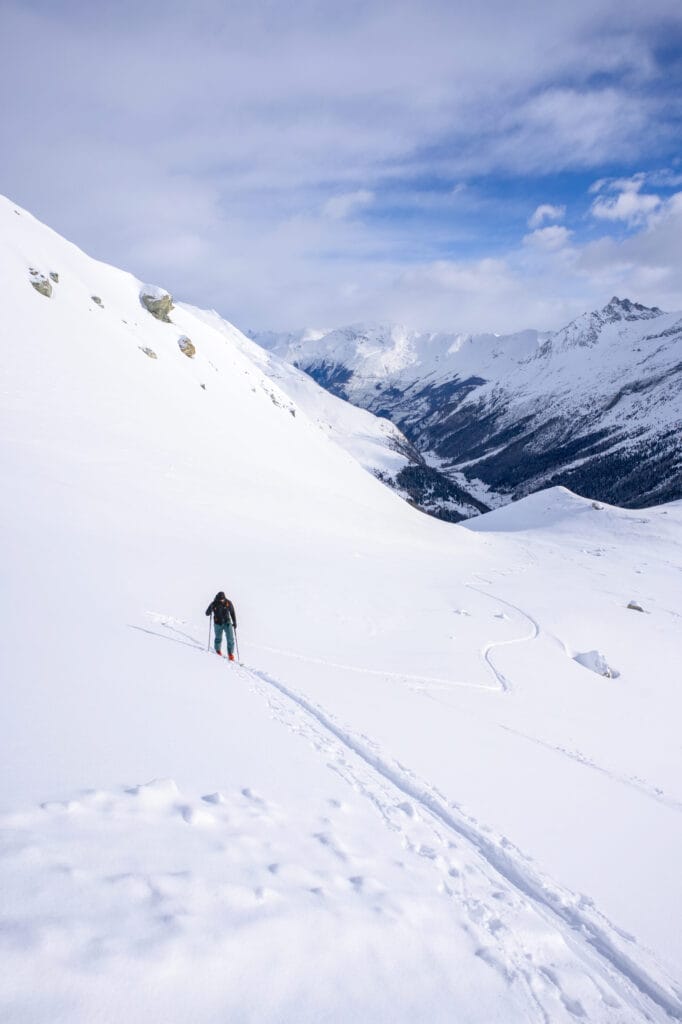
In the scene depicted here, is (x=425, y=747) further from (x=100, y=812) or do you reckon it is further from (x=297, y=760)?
(x=100, y=812)

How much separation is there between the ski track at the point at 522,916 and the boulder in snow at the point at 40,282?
196ft

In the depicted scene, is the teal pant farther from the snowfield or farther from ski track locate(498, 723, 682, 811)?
ski track locate(498, 723, 682, 811)

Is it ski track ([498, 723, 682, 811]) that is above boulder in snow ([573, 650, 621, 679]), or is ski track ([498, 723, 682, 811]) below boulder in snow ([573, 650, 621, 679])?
below

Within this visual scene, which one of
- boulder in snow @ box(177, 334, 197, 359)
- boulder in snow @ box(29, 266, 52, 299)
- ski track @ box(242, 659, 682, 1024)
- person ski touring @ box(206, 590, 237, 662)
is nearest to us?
ski track @ box(242, 659, 682, 1024)

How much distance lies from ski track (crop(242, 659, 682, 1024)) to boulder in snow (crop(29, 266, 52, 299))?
59.7 meters

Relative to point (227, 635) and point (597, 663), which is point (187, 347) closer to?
point (227, 635)

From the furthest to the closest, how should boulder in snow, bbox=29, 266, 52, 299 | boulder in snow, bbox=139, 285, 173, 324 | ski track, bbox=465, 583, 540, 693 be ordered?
1. boulder in snow, bbox=139, 285, 173, 324
2. boulder in snow, bbox=29, 266, 52, 299
3. ski track, bbox=465, 583, 540, 693

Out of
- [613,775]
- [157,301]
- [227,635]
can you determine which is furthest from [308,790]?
[157,301]

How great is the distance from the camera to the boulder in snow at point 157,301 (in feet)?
248

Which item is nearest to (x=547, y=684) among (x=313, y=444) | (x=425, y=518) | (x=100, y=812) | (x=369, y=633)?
(x=369, y=633)

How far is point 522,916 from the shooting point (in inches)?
250

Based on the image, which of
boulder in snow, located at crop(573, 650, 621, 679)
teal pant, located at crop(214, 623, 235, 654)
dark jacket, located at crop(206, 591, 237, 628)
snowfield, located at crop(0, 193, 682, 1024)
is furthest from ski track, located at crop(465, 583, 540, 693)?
dark jacket, located at crop(206, 591, 237, 628)

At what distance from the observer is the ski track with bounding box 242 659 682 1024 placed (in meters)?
5.45

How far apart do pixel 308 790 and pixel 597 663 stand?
19747mm
